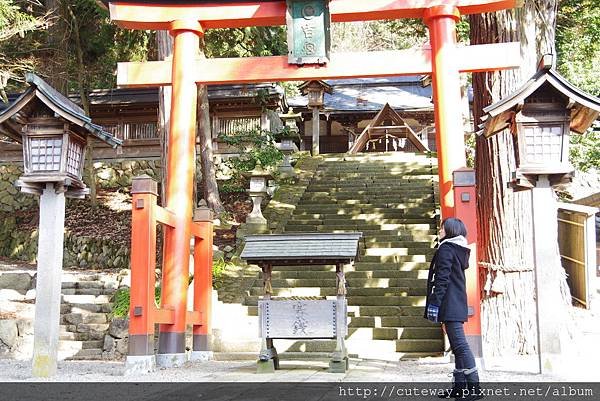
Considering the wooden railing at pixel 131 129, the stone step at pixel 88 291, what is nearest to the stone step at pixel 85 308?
the stone step at pixel 88 291

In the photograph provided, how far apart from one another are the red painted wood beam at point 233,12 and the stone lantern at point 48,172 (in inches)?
91.3

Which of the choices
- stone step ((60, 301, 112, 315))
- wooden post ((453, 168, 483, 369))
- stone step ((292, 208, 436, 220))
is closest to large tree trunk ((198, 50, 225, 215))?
stone step ((292, 208, 436, 220))

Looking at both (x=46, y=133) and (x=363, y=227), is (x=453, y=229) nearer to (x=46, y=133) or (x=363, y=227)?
(x=46, y=133)

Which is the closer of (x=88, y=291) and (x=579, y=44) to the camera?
(x=88, y=291)

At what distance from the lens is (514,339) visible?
822cm

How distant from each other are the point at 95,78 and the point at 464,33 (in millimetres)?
10843

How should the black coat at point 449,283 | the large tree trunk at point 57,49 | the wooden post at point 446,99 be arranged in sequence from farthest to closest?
1. the large tree trunk at point 57,49
2. the wooden post at point 446,99
3. the black coat at point 449,283

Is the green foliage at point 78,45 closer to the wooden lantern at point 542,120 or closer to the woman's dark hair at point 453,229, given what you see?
the wooden lantern at point 542,120

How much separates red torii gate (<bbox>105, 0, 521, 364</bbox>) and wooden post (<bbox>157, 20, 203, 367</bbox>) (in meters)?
0.01

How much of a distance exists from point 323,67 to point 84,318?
21.6 feet

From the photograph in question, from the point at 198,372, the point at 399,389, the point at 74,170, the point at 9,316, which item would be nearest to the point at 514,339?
the point at 399,389

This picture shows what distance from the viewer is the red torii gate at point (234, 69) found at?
25.6ft

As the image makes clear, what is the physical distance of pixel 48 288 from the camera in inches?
255

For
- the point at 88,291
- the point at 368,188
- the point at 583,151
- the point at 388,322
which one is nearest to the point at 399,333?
the point at 388,322
